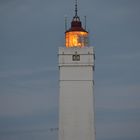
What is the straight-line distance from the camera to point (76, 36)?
34.6 m

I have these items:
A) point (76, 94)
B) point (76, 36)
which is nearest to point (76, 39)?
point (76, 36)

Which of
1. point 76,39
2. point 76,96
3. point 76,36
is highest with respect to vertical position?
point 76,36

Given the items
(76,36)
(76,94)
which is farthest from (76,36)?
(76,94)

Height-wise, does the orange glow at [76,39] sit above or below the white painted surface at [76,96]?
above

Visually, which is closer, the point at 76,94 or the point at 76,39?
the point at 76,94

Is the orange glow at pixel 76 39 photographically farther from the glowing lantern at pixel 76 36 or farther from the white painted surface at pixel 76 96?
the white painted surface at pixel 76 96

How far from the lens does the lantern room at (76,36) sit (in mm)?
34509

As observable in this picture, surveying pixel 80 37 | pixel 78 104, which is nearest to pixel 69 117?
pixel 78 104

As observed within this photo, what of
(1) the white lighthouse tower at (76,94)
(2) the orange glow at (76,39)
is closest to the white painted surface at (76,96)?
(1) the white lighthouse tower at (76,94)

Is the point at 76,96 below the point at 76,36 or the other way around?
below

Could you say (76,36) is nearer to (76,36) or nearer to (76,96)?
(76,36)

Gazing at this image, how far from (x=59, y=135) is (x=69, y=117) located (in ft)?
3.24

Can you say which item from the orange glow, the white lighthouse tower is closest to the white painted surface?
the white lighthouse tower

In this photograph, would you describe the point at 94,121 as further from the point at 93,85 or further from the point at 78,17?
the point at 78,17
